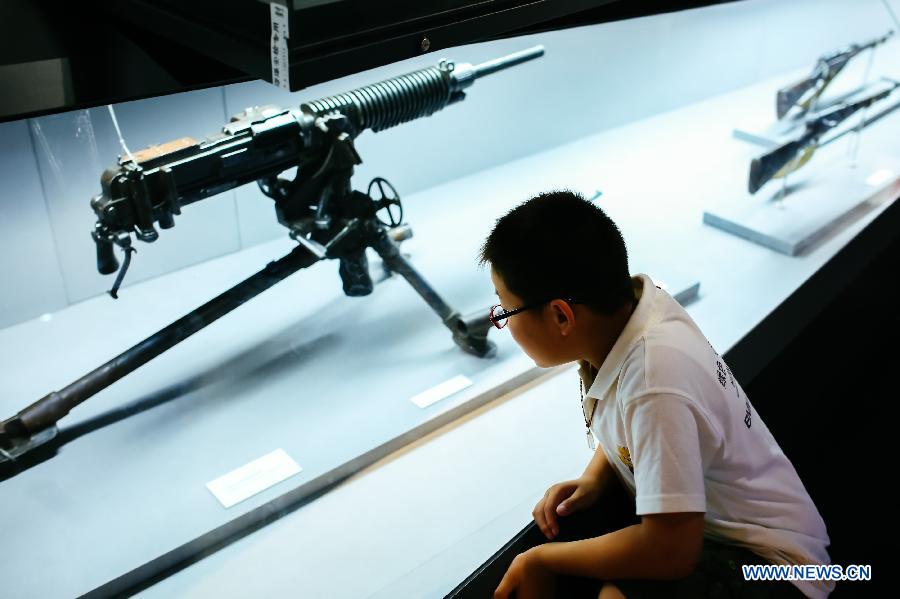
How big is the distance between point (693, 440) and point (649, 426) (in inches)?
2.1

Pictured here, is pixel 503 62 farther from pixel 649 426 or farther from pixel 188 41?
pixel 649 426

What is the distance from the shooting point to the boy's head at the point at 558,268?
1.12 m

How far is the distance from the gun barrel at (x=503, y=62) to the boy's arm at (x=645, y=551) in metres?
1.33

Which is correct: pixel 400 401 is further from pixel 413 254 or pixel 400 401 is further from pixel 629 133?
pixel 629 133

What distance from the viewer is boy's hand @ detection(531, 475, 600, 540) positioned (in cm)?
137

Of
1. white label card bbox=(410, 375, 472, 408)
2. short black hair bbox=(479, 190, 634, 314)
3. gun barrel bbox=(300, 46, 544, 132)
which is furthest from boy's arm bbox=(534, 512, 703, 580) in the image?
gun barrel bbox=(300, 46, 544, 132)

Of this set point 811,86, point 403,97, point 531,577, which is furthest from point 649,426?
point 811,86

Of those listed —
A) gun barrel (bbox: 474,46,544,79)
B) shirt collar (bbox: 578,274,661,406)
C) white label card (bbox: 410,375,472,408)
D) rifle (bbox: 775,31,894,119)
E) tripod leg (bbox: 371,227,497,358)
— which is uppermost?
gun barrel (bbox: 474,46,544,79)

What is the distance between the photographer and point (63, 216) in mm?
1769

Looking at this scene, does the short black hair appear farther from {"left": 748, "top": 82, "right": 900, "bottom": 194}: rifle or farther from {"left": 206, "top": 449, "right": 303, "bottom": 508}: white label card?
{"left": 748, "top": 82, "right": 900, "bottom": 194}: rifle

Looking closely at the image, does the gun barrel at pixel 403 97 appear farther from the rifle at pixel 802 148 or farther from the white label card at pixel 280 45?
the rifle at pixel 802 148

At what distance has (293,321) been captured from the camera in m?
2.13

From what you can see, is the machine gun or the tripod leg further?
the tripod leg

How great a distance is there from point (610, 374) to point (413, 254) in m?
1.30
